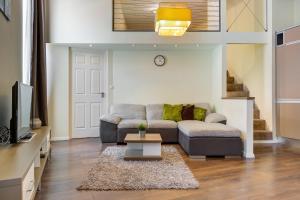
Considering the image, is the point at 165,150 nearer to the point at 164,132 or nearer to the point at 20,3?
the point at 164,132

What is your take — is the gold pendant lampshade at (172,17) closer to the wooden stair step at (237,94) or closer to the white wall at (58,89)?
the white wall at (58,89)

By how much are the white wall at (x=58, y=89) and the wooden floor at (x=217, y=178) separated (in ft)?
4.39

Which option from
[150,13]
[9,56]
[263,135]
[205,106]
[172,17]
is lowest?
[263,135]

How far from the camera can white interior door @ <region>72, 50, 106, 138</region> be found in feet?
23.0

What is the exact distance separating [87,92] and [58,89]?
28.5 inches

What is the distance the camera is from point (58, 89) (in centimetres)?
669

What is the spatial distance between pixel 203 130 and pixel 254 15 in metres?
3.97

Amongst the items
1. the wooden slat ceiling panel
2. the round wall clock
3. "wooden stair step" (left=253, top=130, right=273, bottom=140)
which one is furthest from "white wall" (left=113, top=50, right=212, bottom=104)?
"wooden stair step" (left=253, top=130, right=273, bottom=140)

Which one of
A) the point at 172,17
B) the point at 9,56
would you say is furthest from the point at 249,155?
the point at 9,56

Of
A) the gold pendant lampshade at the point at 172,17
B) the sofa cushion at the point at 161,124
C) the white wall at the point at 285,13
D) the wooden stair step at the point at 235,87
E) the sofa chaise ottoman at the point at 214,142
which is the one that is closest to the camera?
the gold pendant lampshade at the point at 172,17

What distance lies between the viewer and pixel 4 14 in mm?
3279

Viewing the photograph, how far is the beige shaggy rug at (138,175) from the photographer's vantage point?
128 inches

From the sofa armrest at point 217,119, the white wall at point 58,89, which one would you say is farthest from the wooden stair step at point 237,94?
the white wall at point 58,89

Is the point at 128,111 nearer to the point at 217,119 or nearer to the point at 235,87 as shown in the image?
the point at 217,119
